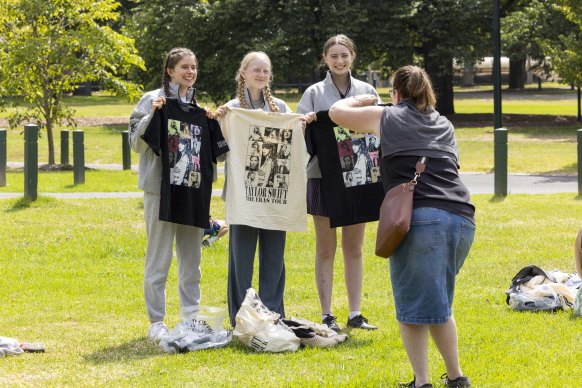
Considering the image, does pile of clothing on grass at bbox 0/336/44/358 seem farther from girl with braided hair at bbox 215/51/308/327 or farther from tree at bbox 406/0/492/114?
tree at bbox 406/0/492/114

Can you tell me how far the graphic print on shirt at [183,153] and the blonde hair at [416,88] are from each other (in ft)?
7.00

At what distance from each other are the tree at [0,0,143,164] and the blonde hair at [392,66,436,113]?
16.3m

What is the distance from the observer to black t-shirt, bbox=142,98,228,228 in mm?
7344

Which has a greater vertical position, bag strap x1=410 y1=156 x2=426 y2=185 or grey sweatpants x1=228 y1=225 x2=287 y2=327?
bag strap x1=410 y1=156 x2=426 y2=185

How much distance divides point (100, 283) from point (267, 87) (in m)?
3.20

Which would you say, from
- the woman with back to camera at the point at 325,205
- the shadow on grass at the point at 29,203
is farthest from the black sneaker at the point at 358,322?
the shadow on grass at the point at 29,203

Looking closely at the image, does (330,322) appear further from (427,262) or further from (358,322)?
(427,262)

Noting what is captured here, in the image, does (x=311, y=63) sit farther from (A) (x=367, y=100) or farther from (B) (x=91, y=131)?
(A) (x=367, y=100)

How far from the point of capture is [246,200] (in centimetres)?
763

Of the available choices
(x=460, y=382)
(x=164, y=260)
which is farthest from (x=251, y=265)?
(x=460, y=382)

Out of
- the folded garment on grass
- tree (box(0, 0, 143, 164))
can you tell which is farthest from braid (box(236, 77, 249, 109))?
tree (box(0, 0, 143, 164))

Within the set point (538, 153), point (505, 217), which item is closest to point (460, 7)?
point (538, 153)

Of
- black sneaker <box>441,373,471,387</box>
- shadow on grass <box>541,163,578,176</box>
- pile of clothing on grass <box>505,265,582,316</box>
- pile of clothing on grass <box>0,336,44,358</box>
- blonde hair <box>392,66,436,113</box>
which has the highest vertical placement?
blonde hair <box>392,66,436,113</box>

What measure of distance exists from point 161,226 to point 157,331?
750 mm
